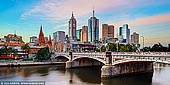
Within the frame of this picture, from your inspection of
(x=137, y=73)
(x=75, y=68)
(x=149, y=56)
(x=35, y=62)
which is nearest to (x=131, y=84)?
(x=149, y=56)

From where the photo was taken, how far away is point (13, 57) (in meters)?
109

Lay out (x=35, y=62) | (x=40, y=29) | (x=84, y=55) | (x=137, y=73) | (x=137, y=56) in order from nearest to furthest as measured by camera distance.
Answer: (x=137, y=56), (x=137, y=73), (x=84, y=55), (x=35, y=62), (x=40, y=29)

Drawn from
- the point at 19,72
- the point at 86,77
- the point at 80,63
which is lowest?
the point at 86,77

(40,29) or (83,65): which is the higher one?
(40,29)

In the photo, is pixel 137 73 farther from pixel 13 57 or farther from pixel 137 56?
pixel 13 57

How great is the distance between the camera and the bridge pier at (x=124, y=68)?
57.5 meters

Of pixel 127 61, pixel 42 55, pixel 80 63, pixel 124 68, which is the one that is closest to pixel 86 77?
pixel 124 68

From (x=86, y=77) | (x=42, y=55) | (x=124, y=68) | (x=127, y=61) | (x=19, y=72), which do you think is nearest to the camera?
(x=127, y=61)

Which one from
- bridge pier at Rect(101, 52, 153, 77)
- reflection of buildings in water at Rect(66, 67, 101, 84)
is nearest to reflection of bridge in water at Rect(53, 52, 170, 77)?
bridge pier at Rect(101, 52, 153, 77)

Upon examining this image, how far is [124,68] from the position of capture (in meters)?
60.9

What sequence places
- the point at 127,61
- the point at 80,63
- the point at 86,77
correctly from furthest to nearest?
the point at 80,63 → the point at 86,77 → the point at 127,61

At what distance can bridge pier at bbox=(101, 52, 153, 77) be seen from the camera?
189 feet

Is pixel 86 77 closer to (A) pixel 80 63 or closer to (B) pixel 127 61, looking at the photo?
(B) pixel 127 61

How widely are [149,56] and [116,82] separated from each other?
9.84 m
